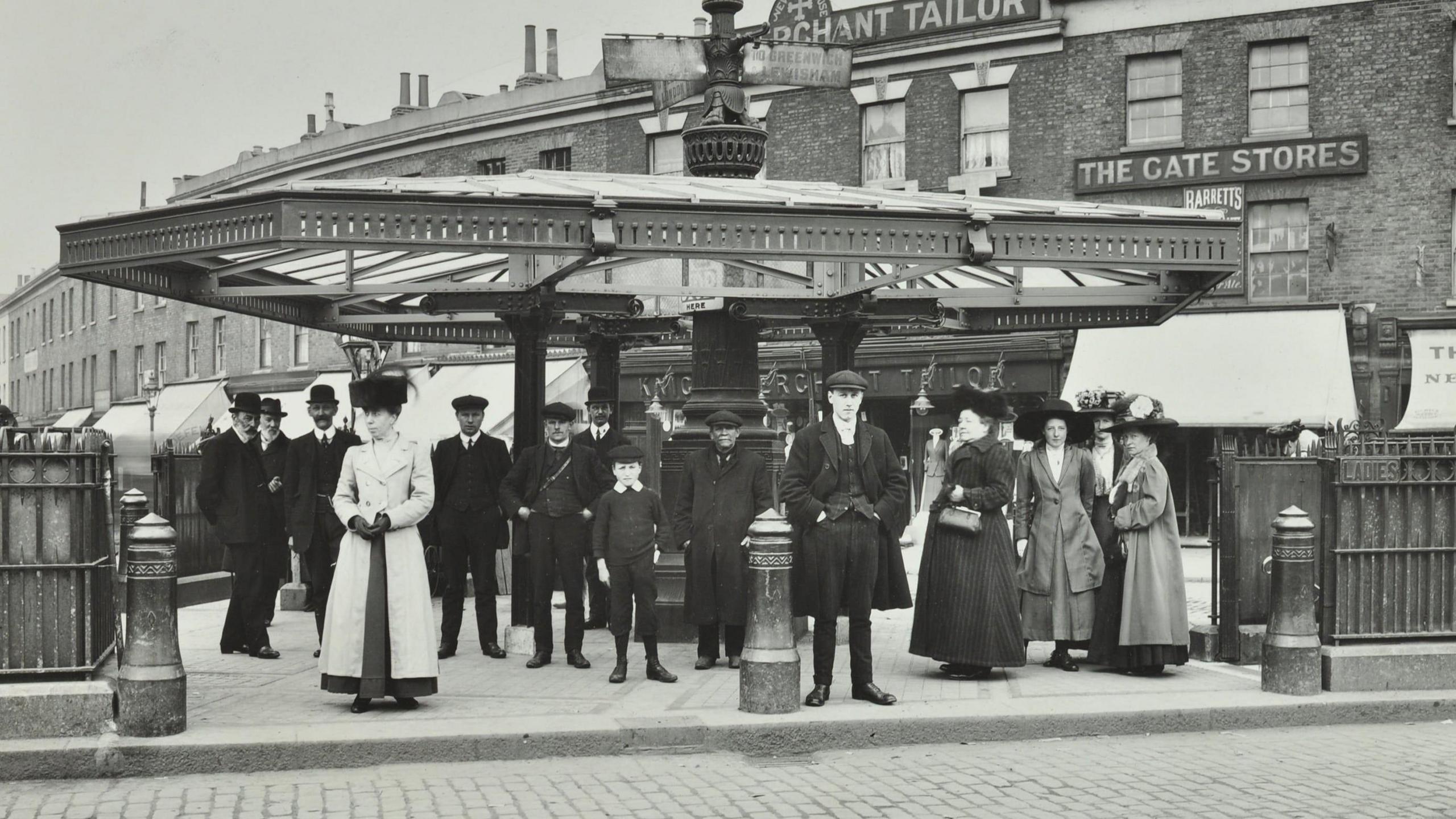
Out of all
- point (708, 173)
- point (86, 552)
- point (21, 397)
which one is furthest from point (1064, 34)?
point (21, 397)

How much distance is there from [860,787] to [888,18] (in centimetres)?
2195

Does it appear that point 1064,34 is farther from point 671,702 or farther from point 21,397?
point 21,397

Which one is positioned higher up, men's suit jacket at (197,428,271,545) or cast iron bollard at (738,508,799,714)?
men's suit jacket at (197,428,271,545)

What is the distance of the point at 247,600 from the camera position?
10.0m

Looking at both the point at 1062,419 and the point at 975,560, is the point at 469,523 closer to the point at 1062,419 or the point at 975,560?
the point at 975,560

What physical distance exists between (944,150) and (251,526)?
1842 centimetres

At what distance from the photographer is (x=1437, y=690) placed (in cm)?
856

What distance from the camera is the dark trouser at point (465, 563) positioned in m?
10.0

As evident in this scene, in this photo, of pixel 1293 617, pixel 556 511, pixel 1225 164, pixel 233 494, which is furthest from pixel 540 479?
pixel 1225 164

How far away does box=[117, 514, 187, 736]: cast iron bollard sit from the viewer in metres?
6.99

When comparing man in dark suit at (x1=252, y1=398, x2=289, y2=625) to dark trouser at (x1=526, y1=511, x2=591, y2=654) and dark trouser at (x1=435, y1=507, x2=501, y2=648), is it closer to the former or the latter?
dark trouser at (x1=435, y1=507, x2=501, y2=648)

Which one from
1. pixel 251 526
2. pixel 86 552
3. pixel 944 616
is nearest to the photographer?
pixel 86 552

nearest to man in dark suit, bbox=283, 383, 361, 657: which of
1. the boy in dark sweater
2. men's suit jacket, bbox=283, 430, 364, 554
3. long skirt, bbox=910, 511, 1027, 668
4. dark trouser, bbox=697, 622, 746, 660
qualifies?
men's suit jacket, bbox=283, 430, 364, 554

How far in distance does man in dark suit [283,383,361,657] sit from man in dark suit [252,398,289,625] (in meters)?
0.08
